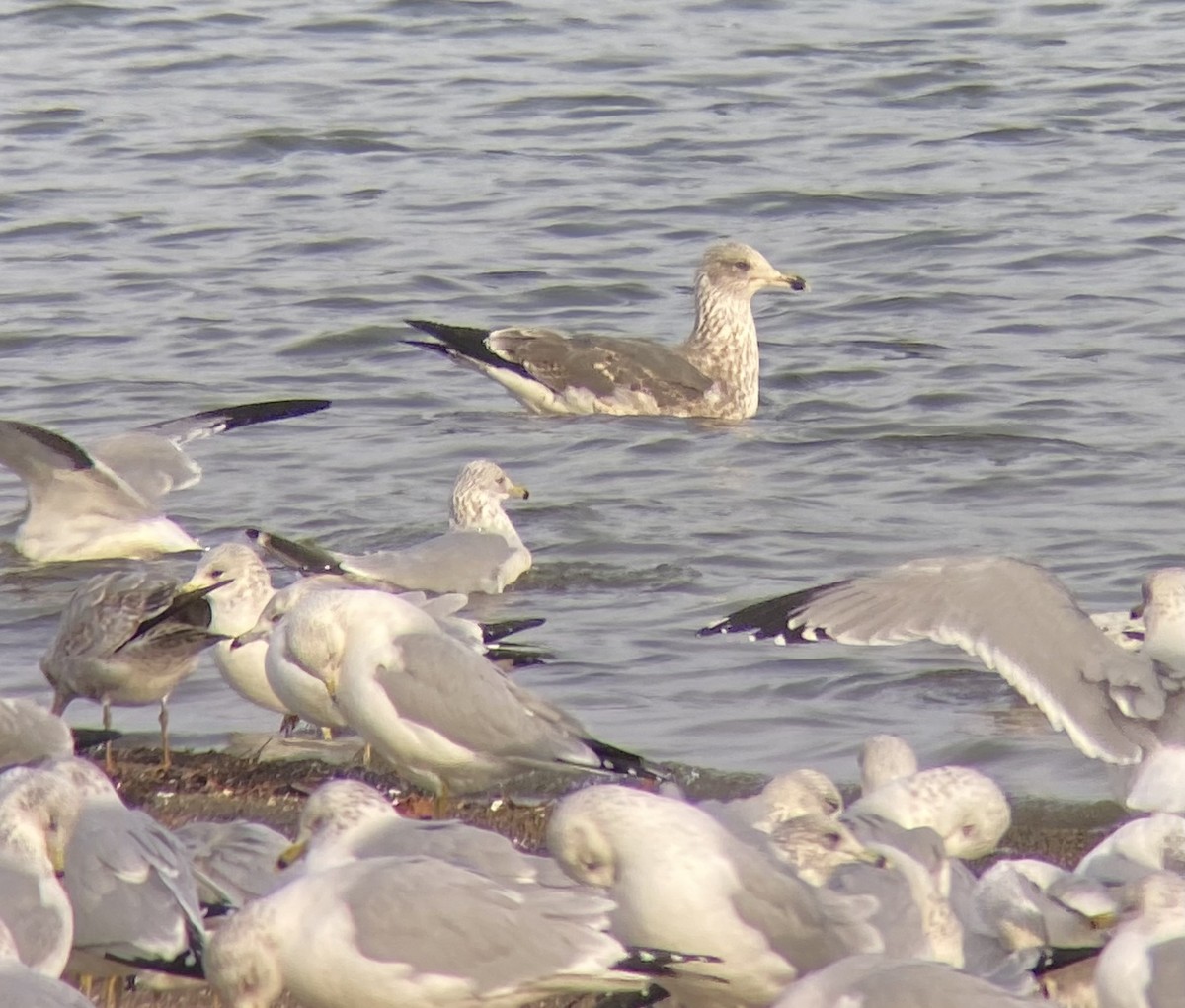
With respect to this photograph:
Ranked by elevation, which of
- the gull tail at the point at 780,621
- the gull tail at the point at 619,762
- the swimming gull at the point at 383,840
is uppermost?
the swimming gull at the point at 383,840

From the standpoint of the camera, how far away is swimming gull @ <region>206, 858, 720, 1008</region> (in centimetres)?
451

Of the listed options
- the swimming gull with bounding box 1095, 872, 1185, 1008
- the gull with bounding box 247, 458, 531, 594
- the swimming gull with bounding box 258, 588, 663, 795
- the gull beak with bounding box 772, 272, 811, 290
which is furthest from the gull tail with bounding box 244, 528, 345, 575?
the gull beak with bounding box 772, 272, 811, 290

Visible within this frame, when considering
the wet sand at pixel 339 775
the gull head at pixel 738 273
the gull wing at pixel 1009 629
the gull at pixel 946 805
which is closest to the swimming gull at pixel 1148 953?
the gull at pixel 946 805

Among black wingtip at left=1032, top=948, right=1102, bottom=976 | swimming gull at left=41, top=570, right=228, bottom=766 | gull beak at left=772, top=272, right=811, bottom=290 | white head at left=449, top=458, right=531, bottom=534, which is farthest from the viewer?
gull beak at left=772, top=272, right=811, bottom=290

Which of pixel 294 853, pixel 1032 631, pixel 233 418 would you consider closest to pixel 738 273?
pixel 233 418

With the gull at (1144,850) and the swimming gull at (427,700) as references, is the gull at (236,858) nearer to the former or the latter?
the swimming gull at (427,700)

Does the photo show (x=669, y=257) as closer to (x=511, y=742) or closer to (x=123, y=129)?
(x=123, y=129)

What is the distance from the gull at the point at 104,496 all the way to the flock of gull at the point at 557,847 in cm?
236

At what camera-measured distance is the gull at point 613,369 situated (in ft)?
43.4

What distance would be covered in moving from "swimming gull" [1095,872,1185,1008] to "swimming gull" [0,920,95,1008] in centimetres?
179

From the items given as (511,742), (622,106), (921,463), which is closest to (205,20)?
(622,106)

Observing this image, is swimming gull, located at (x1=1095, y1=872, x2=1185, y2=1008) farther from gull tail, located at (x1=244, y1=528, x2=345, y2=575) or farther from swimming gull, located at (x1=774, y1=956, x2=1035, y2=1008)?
gull tail, located at (x1=244, y1=528, x2=345, y2=575)

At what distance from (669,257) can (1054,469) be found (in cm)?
492

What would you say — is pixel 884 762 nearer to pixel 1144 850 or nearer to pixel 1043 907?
pixel 1144 850
